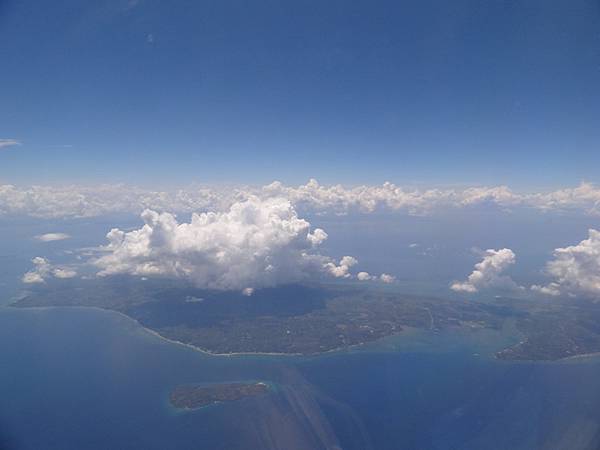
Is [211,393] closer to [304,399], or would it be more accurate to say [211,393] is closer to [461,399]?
[304,399]

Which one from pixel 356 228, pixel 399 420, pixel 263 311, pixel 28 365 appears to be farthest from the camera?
pixel 356 228

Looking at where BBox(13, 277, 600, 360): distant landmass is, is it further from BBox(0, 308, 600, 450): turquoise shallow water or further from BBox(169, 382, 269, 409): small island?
BBox(169, 382, 269, 409): small island

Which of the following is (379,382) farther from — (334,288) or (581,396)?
(334,288)

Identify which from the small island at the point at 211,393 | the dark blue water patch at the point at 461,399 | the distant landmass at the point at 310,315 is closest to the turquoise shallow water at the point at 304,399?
the dark blue water patch at the point at 461,399

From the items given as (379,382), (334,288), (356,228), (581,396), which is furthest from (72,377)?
(356,228)

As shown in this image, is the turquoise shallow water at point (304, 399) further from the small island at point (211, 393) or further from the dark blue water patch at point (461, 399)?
the small island at point (211, 393)

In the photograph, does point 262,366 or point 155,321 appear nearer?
point 262,366

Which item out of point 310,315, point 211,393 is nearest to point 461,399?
point 211,393
